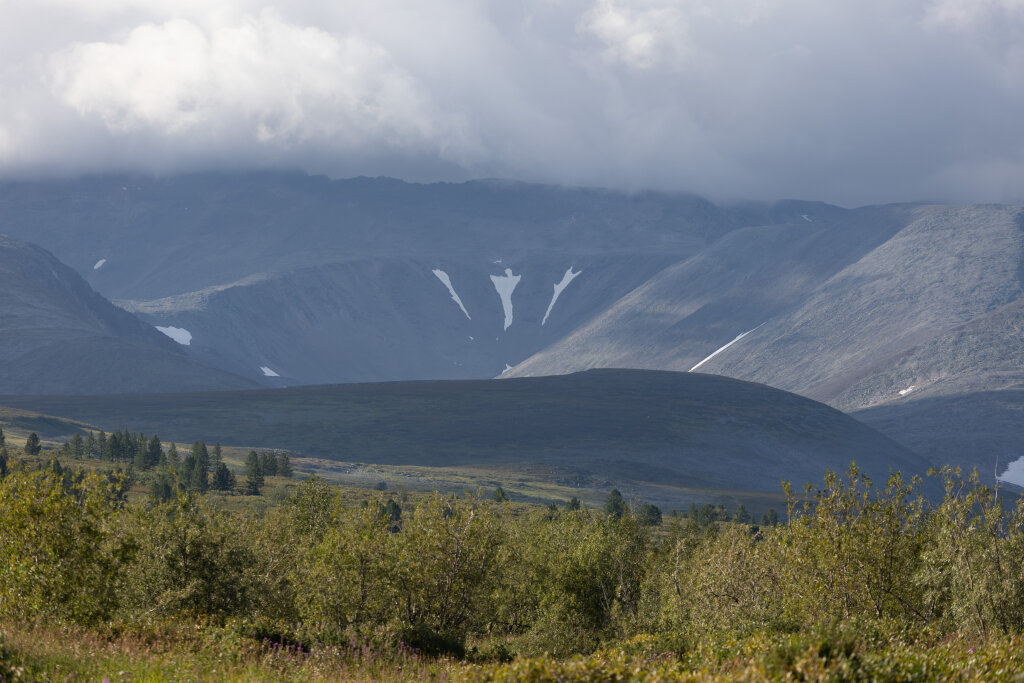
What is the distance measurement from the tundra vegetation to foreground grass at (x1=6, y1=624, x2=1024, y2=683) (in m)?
0.07

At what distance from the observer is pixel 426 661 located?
33.0m

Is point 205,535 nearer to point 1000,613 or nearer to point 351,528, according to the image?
point 351,528

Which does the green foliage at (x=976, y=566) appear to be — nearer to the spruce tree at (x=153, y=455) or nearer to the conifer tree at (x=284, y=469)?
the spruce tree at (x=153, y=455)

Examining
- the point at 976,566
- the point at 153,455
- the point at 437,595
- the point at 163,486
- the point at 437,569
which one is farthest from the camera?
the point at 153,455

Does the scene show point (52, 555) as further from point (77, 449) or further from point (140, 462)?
point (77, 449)

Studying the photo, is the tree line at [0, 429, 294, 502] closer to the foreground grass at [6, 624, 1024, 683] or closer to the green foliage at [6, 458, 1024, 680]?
the green foliage at [6, 458, 1024, 680]

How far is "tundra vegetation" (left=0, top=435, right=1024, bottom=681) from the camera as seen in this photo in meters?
22.4

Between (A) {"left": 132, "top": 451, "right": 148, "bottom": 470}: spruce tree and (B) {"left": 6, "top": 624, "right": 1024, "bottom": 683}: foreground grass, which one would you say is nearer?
(B) {"left": 6, "top": 624, "right": 1024, "bottom": 683}: foreground grass

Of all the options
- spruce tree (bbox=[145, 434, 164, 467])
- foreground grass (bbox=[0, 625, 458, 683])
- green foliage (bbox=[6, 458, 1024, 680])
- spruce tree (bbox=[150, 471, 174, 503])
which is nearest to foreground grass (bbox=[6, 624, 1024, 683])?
foreground grass (bbox=[0, 625, 458, 683])

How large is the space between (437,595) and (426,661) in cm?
1283

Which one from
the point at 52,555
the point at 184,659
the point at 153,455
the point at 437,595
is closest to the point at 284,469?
the point at 153,455

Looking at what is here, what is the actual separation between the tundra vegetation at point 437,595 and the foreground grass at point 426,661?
7cm

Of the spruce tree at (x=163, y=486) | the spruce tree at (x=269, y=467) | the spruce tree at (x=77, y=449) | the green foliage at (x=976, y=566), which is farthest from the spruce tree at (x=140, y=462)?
the green foliage at (x=976, y=566)

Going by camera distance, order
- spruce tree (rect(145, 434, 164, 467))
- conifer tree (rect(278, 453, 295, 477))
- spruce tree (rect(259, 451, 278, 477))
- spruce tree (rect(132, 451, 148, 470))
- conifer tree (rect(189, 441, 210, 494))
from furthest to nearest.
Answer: conifer tree (rect(278, 453, 295, 477)) → spruce tree (rect(259, 451, 278, 477)) → spruce tree (rect(145, 434, 164, 467)) → spruce tree (rect(132, 451, 148, 470)) → conifer tree (rect(189, 441, 210, 494))
